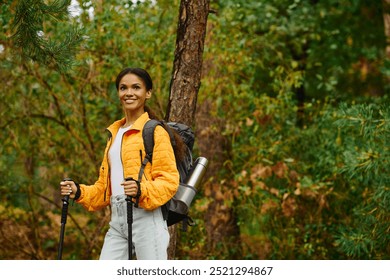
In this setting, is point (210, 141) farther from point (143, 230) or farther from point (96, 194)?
point (143, 230)

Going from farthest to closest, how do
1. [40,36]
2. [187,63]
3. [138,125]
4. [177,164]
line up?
[187,63] < [40,36] < [177,164] < [138,125]

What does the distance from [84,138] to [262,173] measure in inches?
95.4

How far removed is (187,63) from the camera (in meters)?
5.25

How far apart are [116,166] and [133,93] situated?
458 mm

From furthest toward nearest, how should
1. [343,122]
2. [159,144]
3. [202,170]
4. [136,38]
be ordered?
[136,38], [343,122], [202,170], [159,144]

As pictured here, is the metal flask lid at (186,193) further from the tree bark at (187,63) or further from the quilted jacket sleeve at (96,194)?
the tree bark at (187,63)

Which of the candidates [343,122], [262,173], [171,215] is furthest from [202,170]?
[262,173]

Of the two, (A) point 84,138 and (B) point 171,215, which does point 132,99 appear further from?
(A) point 84,138

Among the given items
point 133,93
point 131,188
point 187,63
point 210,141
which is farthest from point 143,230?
point 210,141

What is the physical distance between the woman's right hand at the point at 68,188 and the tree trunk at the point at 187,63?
1.34 meters

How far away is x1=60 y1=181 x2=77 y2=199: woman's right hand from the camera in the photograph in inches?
159

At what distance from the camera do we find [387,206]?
6.42 meters

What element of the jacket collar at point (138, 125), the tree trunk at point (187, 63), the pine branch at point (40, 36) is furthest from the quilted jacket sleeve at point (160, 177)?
the pine branch at point (40, 36)

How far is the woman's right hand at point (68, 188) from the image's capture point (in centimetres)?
405
